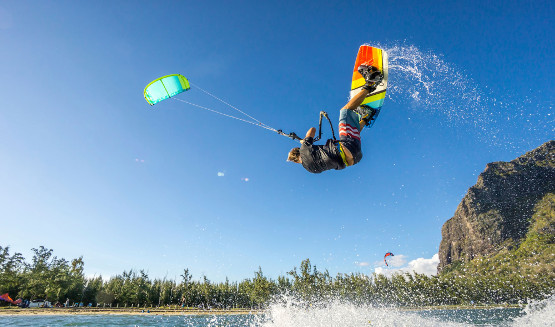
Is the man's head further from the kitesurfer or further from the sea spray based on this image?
the sea spray

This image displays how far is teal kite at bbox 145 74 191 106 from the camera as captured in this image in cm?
979

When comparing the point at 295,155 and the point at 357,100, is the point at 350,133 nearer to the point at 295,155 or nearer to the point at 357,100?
the point at 357,100

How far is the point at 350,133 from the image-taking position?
5227 mm

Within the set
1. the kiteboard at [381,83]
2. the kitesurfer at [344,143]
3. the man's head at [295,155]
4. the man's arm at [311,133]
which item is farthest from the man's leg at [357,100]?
the man's head at [295,155]

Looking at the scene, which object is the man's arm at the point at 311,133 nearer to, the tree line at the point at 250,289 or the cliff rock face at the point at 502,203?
the tree line at the point at 250,289

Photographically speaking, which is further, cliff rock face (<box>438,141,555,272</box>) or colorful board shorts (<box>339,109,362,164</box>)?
cliff rock face (<box>438,141,555,272</box>)

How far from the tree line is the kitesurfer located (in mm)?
63626

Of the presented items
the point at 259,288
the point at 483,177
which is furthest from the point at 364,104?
the point at 483,177

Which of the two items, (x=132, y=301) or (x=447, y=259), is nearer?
(x=132, y=301)

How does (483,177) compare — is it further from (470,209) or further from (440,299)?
(440,299)

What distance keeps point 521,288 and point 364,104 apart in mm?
103774

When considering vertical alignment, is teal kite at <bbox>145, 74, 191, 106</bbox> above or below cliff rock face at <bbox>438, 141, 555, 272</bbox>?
below

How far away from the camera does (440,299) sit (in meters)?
84.4

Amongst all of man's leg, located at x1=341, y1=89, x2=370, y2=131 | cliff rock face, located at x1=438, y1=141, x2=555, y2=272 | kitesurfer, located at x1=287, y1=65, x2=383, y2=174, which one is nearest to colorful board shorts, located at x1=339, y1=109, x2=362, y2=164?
kitesurfer, located at x1=287, y1=65, x2=383, y2=174
